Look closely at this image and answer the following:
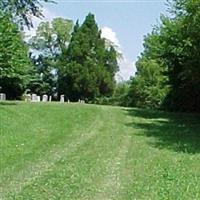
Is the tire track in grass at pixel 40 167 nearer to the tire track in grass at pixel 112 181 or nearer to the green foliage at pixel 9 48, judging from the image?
the tire track in grass at pixel 112 181

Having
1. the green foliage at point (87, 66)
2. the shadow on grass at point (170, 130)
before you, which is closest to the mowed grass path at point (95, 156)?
the shadow on grass at point (170, 130)

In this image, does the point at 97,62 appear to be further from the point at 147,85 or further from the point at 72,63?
the point at 147,85

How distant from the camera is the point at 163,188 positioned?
11453mm

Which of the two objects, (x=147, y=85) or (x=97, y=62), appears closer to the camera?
(x=147, y=85)

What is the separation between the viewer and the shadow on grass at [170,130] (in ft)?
65.4

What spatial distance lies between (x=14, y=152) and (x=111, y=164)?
3.59 metres

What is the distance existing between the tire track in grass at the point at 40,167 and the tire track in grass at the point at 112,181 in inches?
59.6

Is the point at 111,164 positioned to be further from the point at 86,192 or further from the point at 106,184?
the point at 86,192

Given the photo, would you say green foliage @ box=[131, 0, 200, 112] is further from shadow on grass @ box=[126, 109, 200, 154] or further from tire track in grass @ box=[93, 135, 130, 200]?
tire track in grass @ box=[93, 135, 130, 200]

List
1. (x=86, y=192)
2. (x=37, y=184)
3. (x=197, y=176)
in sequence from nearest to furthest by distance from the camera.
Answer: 1. (x=86, y=192)
2. (x=37, y=184)
3. (x=197, y=176)

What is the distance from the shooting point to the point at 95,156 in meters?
16.9

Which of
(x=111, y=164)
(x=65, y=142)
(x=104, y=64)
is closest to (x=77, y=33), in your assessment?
(x=104, y=64)

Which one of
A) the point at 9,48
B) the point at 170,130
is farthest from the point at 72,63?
the point at 170,130

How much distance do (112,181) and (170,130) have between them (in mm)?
13349
